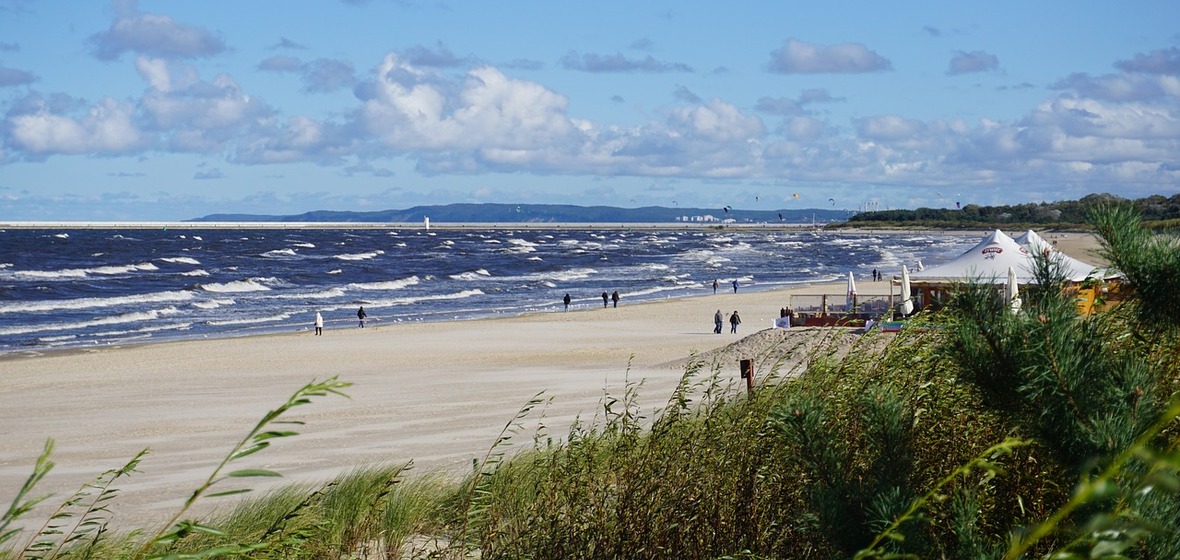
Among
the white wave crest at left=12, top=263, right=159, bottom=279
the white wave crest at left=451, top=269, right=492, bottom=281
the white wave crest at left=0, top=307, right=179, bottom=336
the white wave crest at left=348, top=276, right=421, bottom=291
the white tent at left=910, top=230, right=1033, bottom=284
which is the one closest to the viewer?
the white tent at left=910, top=230, right=1033, bottom=284

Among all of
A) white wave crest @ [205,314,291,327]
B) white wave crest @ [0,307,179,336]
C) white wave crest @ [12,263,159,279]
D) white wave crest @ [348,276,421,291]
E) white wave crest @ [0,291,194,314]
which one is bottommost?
white wave crest @ [348,276,421,291]

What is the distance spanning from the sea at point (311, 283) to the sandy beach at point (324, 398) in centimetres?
611

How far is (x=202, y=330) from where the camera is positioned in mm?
38875

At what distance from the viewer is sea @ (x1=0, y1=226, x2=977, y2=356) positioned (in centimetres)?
4131

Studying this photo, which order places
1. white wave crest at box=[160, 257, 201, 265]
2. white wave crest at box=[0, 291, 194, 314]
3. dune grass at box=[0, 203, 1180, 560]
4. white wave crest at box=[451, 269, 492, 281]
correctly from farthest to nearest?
white wave crest at box=[160, 257, 201, 265], white wave crest at box=[451, 269, 492, 281], white wave crest at box=[0, 291, 194, 314], dune grass at box=[0, 203, 1180, 560]

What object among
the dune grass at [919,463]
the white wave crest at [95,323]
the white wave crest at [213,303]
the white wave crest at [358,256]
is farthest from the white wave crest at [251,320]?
the white wave crest at [358,256]

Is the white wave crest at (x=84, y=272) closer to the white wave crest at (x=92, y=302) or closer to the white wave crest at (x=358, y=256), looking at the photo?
the white wave crest at (x=92, y=302)

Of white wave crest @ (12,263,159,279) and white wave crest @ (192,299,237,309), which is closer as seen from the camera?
white wave crest @ (192,299,237,309)

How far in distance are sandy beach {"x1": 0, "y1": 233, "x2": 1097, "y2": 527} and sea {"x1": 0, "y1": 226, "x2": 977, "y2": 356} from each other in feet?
20.0

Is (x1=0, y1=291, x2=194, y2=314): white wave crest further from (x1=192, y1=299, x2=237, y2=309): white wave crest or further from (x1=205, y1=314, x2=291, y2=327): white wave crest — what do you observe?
(x1=205, y1=314, x2=291, y2=327): white wave crest

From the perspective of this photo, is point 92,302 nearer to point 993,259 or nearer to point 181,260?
point 181,260

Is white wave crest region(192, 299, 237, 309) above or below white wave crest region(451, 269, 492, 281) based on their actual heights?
above

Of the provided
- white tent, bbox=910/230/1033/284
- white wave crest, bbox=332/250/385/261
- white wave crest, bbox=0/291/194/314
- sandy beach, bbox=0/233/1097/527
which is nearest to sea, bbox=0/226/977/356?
white wave crest, bbox=0/291/194/314

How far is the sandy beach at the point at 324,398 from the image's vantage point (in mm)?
14688
